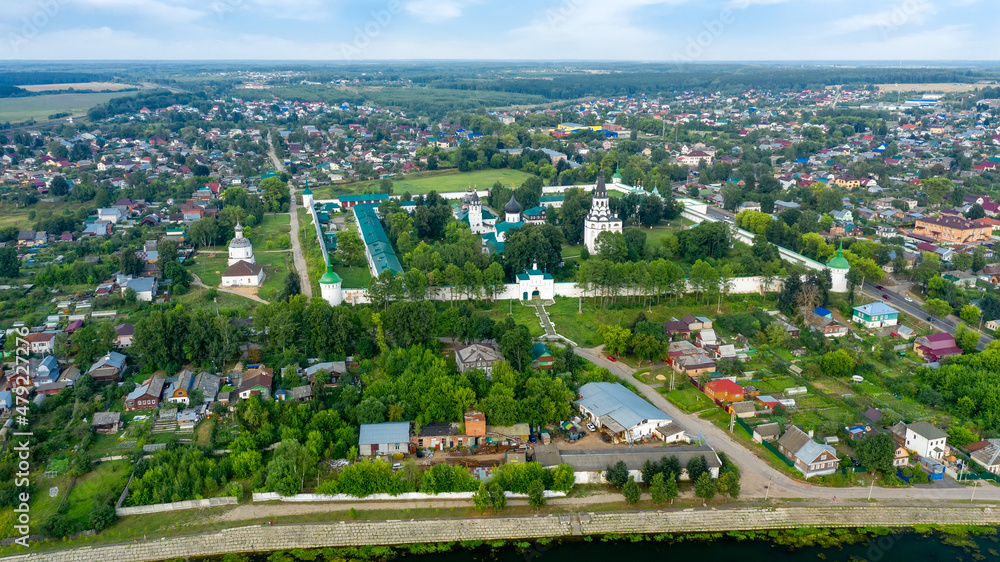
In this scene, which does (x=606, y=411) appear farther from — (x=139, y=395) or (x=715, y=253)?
(x=715, y=253)

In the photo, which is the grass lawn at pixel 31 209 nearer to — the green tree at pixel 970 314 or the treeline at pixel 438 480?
the treeline at pixel 438 480

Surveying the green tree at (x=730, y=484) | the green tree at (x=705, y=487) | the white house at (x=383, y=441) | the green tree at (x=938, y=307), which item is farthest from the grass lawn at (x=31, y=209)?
the green tree at (x=938, y=307)

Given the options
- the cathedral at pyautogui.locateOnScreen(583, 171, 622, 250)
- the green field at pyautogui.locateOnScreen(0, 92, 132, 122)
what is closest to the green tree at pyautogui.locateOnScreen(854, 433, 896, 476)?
the cathedral at pyautogui.locateOnScreen(583, 171, 622, 250)

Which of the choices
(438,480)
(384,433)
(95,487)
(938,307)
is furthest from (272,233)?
(938,307)

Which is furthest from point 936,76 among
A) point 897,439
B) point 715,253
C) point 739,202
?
point 897,439

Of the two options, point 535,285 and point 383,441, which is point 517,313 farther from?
point 383,441

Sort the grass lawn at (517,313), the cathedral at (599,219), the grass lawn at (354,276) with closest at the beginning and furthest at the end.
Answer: the grass lawn at (517,313)
the grass lawn at (354,276)
the cathedral at (599,219)
